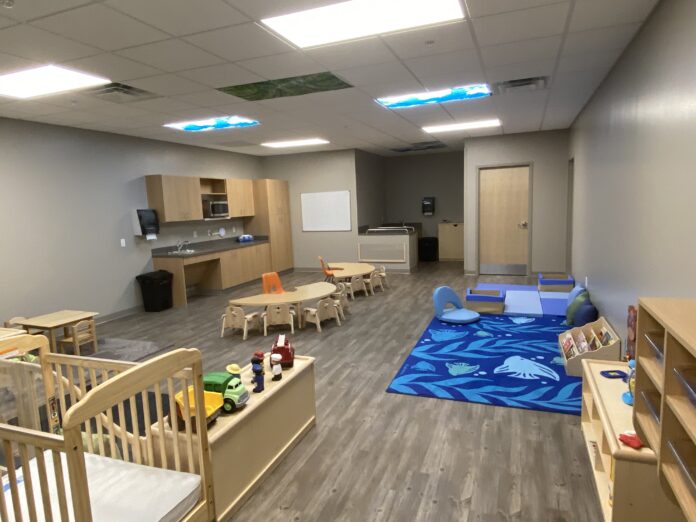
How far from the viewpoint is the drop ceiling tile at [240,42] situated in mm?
2932

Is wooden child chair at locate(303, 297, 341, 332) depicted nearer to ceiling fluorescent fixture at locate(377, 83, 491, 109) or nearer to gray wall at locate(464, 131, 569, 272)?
ceiling fluorescent fixture at locate(377, 83, 491, 109)

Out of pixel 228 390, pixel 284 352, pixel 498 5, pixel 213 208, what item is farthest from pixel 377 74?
pixel 213 208

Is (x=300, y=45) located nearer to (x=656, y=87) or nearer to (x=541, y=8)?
(x=541, y=8)

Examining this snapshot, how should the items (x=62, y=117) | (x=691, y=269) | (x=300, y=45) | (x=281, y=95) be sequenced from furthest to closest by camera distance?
(x=62, y=117)
(x=281, y=95)
(x=300, y=45)
(x=691, y=269)

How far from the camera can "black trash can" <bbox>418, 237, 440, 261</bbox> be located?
1121 centimetres

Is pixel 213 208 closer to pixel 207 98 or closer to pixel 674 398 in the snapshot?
pixel 207 98

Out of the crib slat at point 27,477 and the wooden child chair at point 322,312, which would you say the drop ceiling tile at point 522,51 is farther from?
the crib slat at point 27,477

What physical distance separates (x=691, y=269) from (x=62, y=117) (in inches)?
248

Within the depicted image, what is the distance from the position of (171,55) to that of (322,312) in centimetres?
343

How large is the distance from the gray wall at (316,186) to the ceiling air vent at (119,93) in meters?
5.55

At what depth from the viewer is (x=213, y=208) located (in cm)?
832

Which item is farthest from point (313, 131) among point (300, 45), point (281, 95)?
point (300, 45)

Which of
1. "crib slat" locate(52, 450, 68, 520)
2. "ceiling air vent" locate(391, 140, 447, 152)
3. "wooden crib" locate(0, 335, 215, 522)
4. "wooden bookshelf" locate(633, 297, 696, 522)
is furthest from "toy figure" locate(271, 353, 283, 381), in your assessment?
"ceiling air vent" locate(391, 140, 447, 152)

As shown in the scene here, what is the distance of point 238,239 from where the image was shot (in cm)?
931
